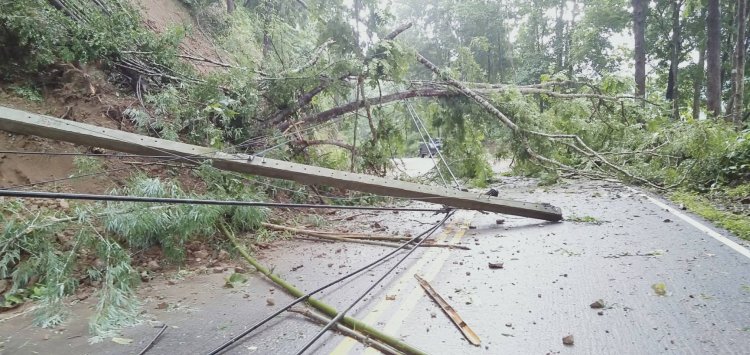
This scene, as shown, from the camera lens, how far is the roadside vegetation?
4.34 m

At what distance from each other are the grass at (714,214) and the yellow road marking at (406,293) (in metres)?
3.41

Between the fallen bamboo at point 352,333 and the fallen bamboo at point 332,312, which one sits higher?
the fallen bamboo at point 332,312

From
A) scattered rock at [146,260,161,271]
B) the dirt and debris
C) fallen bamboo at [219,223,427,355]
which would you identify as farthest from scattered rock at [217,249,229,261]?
the dirt and debris

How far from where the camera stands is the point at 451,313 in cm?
344

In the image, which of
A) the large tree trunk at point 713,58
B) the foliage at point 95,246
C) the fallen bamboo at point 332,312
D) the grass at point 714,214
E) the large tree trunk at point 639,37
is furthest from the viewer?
the large tree trunk at point 639,37

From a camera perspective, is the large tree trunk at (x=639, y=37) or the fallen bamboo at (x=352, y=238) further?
the large tree trunk at (x=639, y=37)

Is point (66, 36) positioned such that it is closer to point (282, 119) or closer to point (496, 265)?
point (282, 119)

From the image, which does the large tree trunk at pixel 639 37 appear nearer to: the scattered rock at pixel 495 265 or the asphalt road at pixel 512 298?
the asphalt road at pixel 512 298

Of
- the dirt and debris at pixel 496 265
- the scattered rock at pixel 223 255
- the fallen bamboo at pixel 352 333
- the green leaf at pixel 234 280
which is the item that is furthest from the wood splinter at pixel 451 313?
the scattered rock at pixel 223 255

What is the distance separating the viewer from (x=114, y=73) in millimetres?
7707

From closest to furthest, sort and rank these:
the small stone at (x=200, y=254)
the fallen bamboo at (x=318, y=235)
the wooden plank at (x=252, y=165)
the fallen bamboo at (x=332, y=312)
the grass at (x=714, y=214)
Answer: the fallen bamboo at (x=332, y=312) → the wooden plank at (x=252, y=165) → the small stone at (x=200, y=254) → the grass at (x=714, y=214) → the fallen bamboo at (x=318, y=235)

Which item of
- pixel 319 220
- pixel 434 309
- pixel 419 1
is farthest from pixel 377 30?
pixel 419 1

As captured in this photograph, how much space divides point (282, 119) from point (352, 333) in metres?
6.19

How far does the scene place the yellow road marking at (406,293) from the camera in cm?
301
